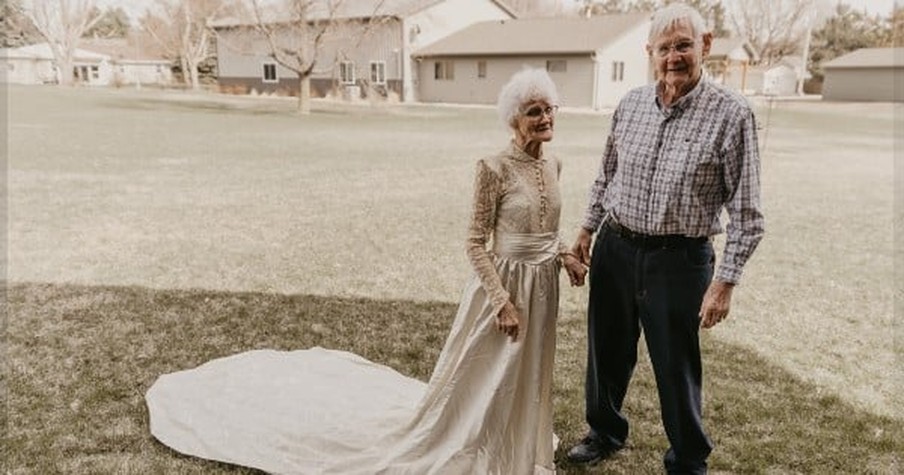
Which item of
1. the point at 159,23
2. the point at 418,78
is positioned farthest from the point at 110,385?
the point at 159,23

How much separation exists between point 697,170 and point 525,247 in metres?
0.74

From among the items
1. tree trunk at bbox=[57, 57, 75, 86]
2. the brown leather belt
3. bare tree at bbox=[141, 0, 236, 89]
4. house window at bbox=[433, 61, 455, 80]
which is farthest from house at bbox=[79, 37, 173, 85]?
the brown leather belt

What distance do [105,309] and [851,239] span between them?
834 cm

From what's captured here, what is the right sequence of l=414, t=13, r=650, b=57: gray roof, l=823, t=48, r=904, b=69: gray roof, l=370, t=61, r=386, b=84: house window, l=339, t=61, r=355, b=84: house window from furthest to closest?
l=823, t=48, r=904, b=69: gray roof → l=339, t=61, r=355, b=84: house window → l=370, t=61, r=386, b=84: house window → l=414, t=13, r=650, b=57: gray roof

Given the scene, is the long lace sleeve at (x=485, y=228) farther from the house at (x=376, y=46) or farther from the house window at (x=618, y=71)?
the house window at (x=618, y=71)

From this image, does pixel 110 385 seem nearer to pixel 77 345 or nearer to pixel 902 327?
pixel 77 345

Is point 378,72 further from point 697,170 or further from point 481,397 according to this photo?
point 697,170

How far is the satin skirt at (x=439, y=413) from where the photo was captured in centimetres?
306

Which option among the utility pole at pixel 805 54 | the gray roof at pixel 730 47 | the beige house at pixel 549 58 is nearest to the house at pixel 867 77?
the utility pole at pixel 805 54

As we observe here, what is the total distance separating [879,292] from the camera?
22.1 ft

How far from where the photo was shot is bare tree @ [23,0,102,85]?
5706 cm

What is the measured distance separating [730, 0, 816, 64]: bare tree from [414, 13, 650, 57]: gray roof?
2792 cm

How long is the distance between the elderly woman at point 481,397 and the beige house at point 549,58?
32243 mm

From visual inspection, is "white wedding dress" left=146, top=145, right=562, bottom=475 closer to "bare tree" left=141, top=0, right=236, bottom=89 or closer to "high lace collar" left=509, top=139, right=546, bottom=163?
"high lace collar" left=509, top=139, right=546, bottom=163
